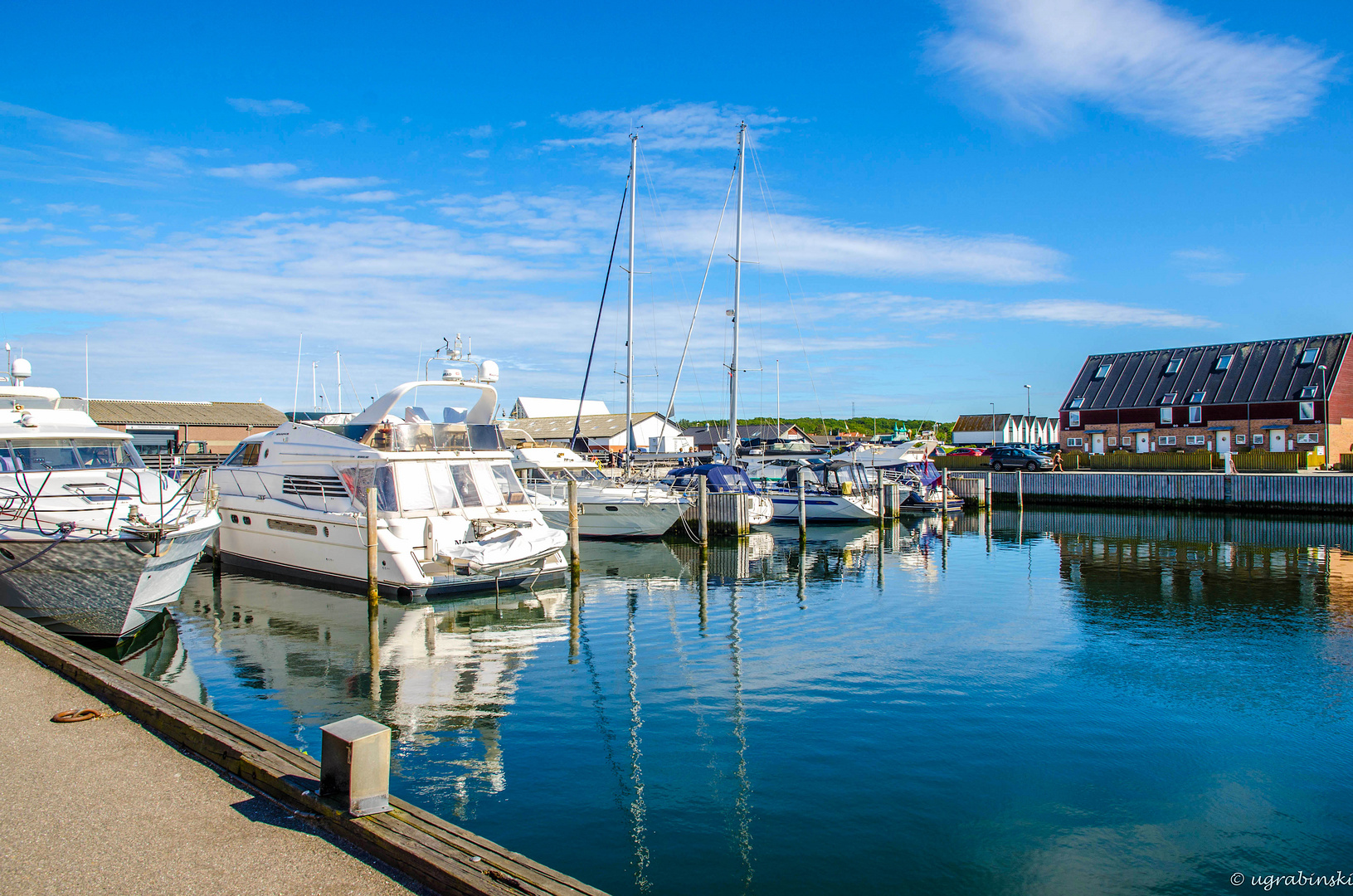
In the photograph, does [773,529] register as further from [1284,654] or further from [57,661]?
[57,661]

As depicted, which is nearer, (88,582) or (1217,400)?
(88,582)

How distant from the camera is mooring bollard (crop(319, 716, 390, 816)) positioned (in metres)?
5.12

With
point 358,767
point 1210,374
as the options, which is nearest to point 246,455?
point 358,767

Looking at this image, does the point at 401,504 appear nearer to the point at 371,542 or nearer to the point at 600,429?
the point at 371,542

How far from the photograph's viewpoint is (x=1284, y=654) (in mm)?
12859

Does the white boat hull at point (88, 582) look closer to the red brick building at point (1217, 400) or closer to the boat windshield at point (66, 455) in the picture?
the boat windshield at point (66, 455)

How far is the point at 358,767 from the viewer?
512 centimetres

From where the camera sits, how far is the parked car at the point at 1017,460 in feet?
159

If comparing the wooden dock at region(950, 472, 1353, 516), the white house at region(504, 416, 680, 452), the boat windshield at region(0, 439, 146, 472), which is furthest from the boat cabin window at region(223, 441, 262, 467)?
the white house at region(504, 416, 680, 452)

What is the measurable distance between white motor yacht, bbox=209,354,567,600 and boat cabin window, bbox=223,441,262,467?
0.18 metres

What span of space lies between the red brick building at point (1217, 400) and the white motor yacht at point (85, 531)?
5687cm

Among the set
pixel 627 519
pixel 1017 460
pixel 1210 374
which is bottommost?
pixel 627 519

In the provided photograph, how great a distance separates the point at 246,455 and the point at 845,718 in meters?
17.2

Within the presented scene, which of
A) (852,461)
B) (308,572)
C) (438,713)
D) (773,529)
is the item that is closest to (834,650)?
(438,713)
